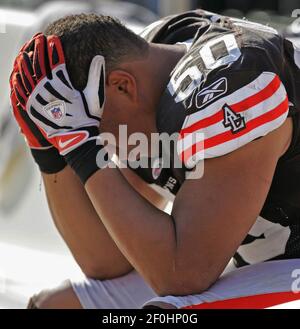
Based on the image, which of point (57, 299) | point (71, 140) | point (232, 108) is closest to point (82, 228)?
point (57, 299)

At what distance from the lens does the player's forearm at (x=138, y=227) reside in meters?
2.67

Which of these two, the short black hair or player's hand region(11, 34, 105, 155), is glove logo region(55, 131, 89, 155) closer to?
player's hand region(11, 34, 105, 155)

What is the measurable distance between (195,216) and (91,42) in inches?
23.0

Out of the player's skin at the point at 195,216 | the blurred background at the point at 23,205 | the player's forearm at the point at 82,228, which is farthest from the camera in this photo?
the blurred background at the point at 23,205

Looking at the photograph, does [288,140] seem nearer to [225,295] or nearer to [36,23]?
[225,295]

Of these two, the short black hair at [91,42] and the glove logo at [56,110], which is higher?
the short black hair at [91,42]

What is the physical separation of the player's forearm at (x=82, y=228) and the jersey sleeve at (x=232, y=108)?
1.96ft

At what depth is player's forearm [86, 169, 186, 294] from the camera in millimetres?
2672

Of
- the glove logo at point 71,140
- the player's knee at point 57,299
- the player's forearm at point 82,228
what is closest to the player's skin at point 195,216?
the glove logo at point 71,140

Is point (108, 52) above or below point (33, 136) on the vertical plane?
above

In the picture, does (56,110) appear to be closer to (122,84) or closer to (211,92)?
(122,84)

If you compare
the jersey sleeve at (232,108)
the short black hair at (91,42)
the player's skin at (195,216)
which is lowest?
the player's skin at (195,216)

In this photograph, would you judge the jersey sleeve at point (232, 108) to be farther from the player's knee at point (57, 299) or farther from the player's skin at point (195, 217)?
the player's knee at point (57, 299)

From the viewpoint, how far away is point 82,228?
326 cm
